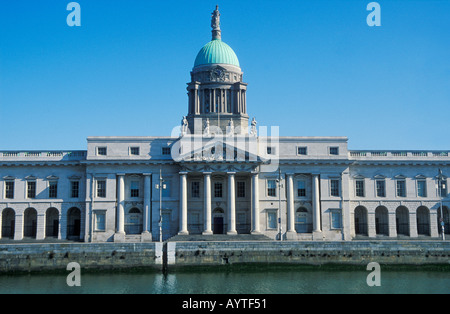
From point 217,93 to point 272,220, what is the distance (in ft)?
64.8

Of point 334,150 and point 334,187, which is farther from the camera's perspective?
point 334,150

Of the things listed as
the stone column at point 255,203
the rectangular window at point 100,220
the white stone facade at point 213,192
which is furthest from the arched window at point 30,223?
the stone column at point 255,203

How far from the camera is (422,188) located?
6331cm

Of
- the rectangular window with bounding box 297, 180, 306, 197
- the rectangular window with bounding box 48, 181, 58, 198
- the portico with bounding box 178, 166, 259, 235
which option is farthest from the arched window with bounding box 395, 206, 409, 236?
the rectangular window with bounding box 48, 181, 58, 198

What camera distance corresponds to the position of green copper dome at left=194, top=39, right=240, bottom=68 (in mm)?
71562

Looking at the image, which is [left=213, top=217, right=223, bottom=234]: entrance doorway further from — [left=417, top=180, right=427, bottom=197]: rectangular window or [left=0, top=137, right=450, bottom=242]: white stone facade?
[left=417, top=180, right=427, bottom=197]: rectangular window

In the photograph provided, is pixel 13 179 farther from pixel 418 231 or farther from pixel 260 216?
pixel 418 231

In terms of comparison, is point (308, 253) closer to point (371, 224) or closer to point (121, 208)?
point (371, 224)

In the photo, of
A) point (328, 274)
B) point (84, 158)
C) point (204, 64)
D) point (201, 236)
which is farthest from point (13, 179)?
point (328, 274)

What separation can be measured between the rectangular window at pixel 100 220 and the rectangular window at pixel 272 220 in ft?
63.5

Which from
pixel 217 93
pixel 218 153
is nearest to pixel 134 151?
pixel 218 153

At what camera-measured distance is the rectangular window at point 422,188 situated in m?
63.2

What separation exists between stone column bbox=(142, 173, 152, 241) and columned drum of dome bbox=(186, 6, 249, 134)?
440 inches
